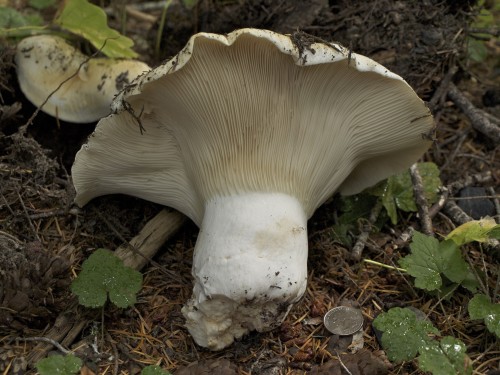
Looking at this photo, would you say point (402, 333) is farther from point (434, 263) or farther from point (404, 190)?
point (404, 190)

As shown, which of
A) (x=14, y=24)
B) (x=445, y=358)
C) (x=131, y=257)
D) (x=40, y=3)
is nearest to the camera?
(x=445, y=358)

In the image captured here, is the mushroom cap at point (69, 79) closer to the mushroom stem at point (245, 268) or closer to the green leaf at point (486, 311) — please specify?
the mushroom stem at point (245, 268)

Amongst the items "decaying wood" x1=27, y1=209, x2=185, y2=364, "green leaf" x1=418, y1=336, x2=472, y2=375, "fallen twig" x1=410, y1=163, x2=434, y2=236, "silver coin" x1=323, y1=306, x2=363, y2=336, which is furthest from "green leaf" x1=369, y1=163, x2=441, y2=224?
"decaying wood" x1=27, y1=209, x2=185, y2=364

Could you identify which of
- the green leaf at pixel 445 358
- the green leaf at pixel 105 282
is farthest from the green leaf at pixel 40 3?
the green leaf at pixel 445 358

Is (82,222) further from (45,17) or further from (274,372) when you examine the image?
(45,17)

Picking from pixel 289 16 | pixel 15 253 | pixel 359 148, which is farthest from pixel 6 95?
pixel 359 148

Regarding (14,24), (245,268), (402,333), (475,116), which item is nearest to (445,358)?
(402,333)
